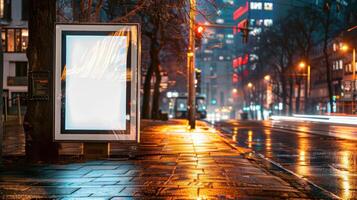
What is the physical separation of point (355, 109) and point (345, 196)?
45.6 metres

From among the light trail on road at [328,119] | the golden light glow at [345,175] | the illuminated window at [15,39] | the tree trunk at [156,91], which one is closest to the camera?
the golden light glow at [345,175]

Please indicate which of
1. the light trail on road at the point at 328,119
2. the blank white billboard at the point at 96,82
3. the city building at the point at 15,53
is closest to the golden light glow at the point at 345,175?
the blank white billboard at the point at 96,82

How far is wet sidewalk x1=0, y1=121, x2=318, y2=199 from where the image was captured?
33.8 ft

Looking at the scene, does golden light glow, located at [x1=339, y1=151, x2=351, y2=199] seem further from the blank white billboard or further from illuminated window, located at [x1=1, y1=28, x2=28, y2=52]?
illuminated window, located at [x1=1, y1=28, x2=28, y2=52]

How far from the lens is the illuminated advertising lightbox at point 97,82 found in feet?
52.6

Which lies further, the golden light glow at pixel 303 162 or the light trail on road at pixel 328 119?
the light trail on road at pixel 328 119

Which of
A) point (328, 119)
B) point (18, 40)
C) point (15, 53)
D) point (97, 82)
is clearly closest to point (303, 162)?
point (97, 82)

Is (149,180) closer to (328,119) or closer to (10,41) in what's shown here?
(328,119)

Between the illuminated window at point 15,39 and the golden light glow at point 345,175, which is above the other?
the illuminated window at point 15,39

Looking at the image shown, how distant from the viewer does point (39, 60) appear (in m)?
15.7

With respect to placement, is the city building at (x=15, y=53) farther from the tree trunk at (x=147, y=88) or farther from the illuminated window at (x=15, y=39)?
the tree trunk at (x=147, y=88)

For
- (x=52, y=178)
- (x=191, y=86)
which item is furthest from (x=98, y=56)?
(x=191, y=86)

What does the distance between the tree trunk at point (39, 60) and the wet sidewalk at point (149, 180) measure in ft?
3.80

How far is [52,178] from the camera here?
40.4 feet
